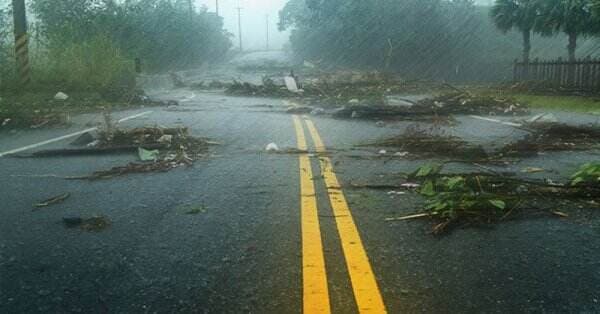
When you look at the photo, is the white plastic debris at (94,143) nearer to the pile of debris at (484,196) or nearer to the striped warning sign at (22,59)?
the pile of debris at (484,196)

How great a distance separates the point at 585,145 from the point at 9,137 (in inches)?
348

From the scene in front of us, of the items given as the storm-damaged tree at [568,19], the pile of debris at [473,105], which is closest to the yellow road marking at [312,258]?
the pile of debris at [473,105]

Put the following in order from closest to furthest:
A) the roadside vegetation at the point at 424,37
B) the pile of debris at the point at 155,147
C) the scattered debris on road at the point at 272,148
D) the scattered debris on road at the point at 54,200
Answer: the scattered debris on road at the point at 54,200, the pile of debris at the point at 155,147, the scattered debris on road at the point at 272,148, the roadside vegetation at the point at 424,37

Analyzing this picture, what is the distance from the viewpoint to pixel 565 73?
22656 mm

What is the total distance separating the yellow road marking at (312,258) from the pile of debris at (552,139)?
3.09 m

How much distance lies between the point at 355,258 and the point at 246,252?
665mm

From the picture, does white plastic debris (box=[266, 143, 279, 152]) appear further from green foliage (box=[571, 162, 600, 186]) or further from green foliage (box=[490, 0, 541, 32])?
green foliage (box=[490, 0, 541, 32])

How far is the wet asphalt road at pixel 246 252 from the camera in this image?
2.63 meters

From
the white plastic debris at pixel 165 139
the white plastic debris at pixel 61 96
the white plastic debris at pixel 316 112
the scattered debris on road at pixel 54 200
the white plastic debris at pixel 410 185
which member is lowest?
the white plastic debris at pixel 316 112

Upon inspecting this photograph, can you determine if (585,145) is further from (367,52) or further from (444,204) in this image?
(367,52)

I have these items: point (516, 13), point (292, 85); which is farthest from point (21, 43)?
point (516, 13)

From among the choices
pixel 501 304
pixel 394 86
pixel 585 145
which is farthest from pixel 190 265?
pixel 394 86

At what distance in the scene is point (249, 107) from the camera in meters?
14.8

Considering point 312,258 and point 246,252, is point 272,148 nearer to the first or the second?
point 246,252
